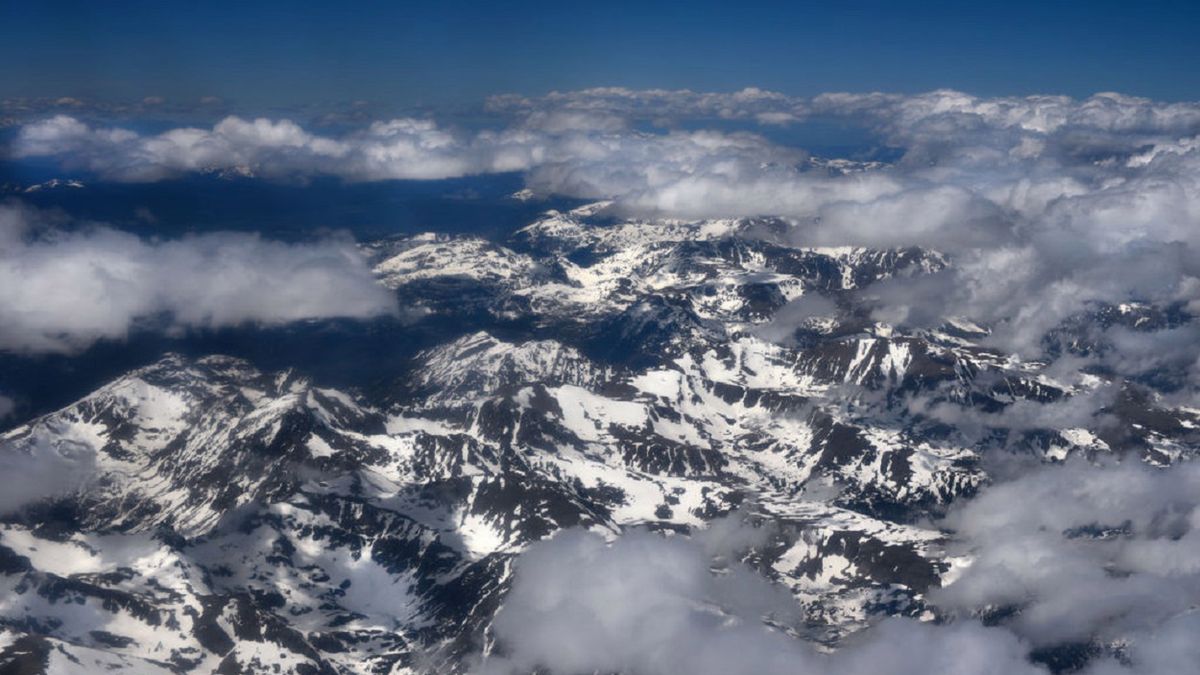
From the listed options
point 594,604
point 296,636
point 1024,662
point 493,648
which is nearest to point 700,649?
point 594,604

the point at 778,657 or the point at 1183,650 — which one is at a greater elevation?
the point at 1183,650

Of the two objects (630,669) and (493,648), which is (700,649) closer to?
(630,669)

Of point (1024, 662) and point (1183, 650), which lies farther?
point (1024, 662)

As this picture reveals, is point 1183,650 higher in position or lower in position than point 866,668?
higher

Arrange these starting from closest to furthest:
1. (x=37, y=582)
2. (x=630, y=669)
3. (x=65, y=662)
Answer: (x=65, y=662), (x=630, y=669), (x=37, y=582)

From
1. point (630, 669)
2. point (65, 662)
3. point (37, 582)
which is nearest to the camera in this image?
point (65, 662)

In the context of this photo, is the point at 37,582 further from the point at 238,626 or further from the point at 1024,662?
the point at 1024,662

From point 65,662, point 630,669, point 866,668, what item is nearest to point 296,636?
point 65,662

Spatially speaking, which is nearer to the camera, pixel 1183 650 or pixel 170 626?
pixel 1183 650
